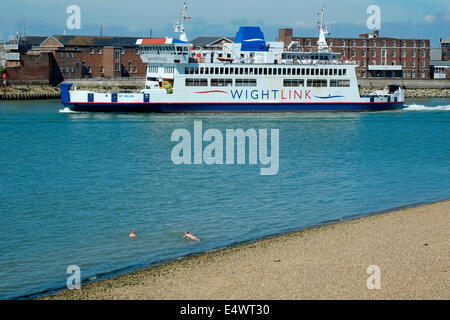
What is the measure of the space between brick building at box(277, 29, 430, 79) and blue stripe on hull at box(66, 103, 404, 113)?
33.2 metres

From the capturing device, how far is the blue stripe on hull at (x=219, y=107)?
47969mm

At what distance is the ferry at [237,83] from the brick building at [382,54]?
107 feet

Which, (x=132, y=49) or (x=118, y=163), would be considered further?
(x=132, y=49)

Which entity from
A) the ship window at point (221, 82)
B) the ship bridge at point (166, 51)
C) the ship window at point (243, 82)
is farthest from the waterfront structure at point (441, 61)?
the ship bridge at point (166, 51)

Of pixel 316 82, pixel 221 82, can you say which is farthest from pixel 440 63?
pixel 221 82

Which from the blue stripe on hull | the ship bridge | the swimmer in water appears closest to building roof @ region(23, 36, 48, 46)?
the ship bridge

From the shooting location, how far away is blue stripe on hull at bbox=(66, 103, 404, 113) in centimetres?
4797

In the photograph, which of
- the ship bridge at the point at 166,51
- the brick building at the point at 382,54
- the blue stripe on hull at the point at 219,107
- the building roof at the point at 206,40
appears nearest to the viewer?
the blue stripe on hull at the point at 219,107

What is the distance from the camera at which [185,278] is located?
1167cm

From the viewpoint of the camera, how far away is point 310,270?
1162 centimetres

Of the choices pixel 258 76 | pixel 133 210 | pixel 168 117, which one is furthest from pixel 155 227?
A: pixel 258 76

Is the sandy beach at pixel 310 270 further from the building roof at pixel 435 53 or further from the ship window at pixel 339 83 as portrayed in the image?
the building roof at pixel 435 53

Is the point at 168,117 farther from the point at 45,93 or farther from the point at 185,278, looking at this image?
the point at 185,278

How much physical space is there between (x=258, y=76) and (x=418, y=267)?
3976 cm
